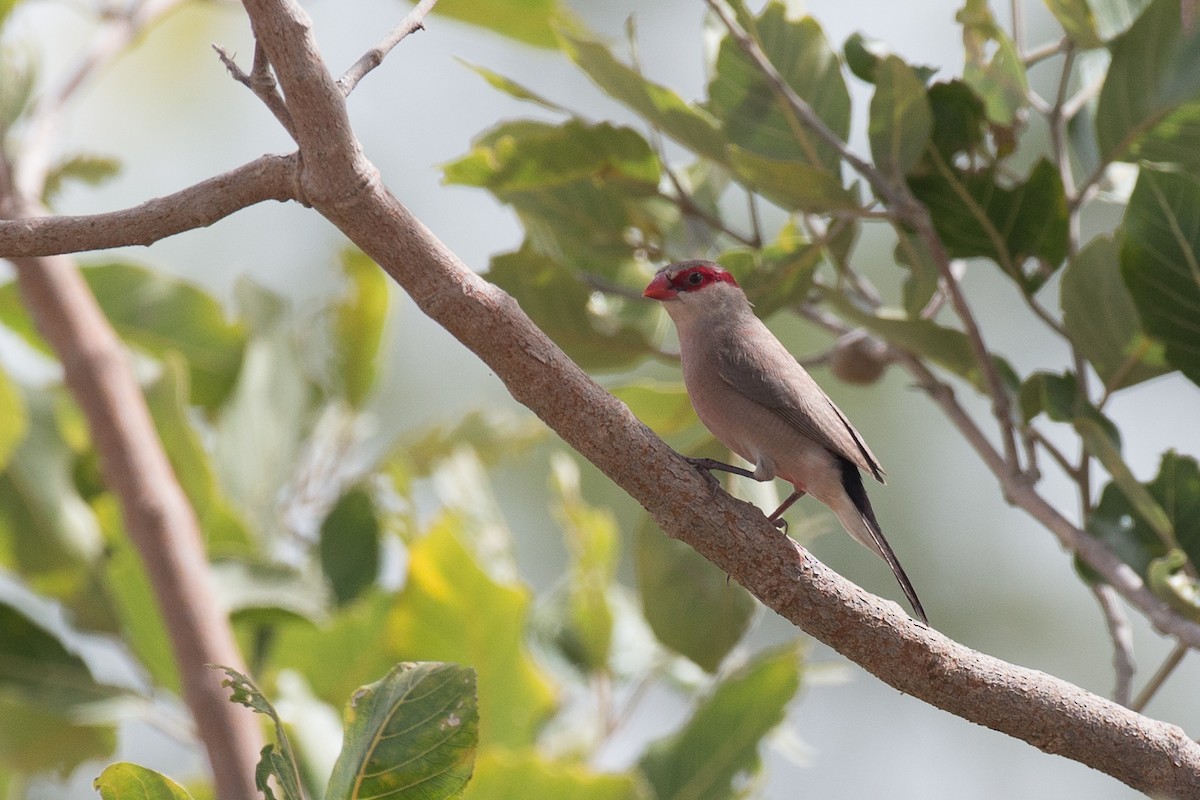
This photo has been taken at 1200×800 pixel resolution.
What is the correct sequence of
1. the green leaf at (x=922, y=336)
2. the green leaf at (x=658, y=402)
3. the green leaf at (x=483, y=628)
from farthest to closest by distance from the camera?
1. the green leaf at (x=483, y=628)
2. the green leaf at (x=658, y=402)
3. the green leaf at (x=922, y=336)

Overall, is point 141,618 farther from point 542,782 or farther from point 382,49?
point 382,49

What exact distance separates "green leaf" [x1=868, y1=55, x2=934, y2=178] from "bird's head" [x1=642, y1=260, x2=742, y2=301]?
18.6 inches

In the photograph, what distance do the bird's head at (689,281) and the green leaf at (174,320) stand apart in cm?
188

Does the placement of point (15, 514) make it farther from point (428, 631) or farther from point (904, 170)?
point (904, 170)

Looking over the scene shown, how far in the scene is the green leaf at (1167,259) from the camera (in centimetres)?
262

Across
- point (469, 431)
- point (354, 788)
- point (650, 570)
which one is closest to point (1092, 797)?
point (469, 431)

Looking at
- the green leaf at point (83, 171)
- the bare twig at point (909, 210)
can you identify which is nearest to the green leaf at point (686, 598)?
the bare twig at point (909, 210)

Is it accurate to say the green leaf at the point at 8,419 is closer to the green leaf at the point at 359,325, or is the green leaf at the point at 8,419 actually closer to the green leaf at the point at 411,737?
the green leaf at the point at 359,325

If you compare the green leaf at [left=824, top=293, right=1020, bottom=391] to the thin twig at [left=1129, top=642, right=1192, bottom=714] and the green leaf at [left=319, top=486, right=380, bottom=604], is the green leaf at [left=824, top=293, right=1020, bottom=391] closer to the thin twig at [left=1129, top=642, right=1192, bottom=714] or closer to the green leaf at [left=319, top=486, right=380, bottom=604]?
the thin twig at [left=1129, top=642, right=1192, bottom=714]

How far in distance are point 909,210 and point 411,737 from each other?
5.48 ft

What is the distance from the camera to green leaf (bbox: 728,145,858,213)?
9.04ft

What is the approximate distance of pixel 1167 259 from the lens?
2.67 metres

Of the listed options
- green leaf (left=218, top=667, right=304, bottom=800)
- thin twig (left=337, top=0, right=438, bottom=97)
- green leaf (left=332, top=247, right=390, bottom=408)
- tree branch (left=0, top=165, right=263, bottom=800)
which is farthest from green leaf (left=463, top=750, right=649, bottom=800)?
green leaf (left=332, top=247, right=390, bottom=408)

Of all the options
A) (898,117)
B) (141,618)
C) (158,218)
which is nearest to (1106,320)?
(898,117)
